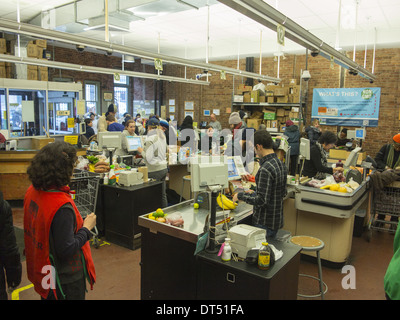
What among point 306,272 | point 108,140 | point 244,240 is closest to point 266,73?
point 108,140

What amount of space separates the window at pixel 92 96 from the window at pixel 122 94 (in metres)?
0.86

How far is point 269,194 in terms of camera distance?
2754 mm

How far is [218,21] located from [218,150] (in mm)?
3592

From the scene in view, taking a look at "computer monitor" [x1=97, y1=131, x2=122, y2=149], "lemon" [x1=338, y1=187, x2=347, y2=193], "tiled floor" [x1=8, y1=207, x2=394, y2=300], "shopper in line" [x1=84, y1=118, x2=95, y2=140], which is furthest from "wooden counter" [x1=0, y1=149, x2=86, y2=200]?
"lemon" [x1=338, y1=187, x2=347, y2=193]

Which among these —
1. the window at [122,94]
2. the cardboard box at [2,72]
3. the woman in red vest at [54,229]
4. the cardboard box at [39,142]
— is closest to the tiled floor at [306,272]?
the woman in red vest at [54,229]

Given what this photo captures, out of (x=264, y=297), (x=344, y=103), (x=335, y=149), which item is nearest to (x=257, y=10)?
(x=264, y=297)

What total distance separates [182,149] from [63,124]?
16.4ft

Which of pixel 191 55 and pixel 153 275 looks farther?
pixel 191 55

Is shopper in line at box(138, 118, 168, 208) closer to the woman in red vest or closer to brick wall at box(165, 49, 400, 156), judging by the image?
the woman in red vest

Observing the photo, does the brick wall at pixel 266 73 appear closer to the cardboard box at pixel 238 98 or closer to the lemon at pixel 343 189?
the cardboard box at pixel 238 98

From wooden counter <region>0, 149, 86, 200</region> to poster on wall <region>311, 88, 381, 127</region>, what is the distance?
8112 millimetres

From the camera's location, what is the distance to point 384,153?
548 cm

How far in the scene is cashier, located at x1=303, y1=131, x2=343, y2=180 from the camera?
4473 millimetres

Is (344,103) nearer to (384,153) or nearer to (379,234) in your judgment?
(384,153)
